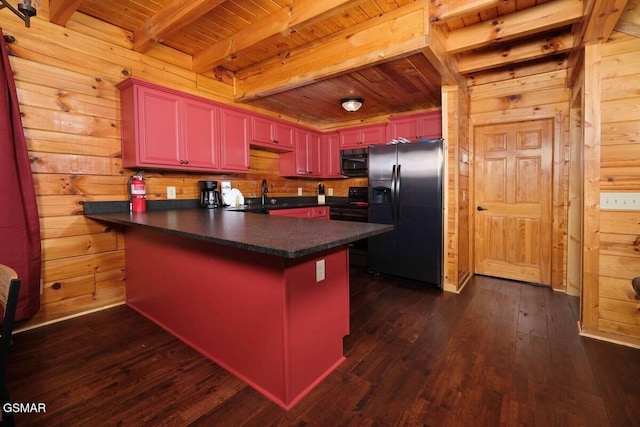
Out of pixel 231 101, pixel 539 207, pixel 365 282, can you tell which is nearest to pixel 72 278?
pixel 231 101

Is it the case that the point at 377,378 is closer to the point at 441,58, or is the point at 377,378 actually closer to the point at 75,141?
the point at 441,58

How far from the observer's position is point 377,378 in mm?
1705

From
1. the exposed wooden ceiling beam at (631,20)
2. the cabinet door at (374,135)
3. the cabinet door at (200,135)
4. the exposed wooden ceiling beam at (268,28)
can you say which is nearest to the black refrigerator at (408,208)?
the cabinet door at (374,135)

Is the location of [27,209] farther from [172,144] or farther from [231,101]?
[231,101]

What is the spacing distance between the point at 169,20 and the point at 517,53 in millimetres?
3064

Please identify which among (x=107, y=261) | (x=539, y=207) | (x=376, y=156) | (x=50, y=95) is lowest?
(x=107, y=261)

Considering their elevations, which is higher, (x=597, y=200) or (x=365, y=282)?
(x=597, y=200)

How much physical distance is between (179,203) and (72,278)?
3.56 ft

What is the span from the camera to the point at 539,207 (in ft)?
10.8

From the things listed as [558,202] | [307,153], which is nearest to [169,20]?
[307,153]

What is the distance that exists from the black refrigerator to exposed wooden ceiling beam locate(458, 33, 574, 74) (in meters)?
0.83

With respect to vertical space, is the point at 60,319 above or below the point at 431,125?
below

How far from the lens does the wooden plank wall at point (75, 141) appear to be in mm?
2236

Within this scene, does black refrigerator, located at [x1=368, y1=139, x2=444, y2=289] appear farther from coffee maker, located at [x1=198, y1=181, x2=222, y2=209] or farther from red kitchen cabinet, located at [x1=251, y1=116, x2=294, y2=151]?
coffee maker, located at [x1=198, y1=181, x2=222, y2=209]
